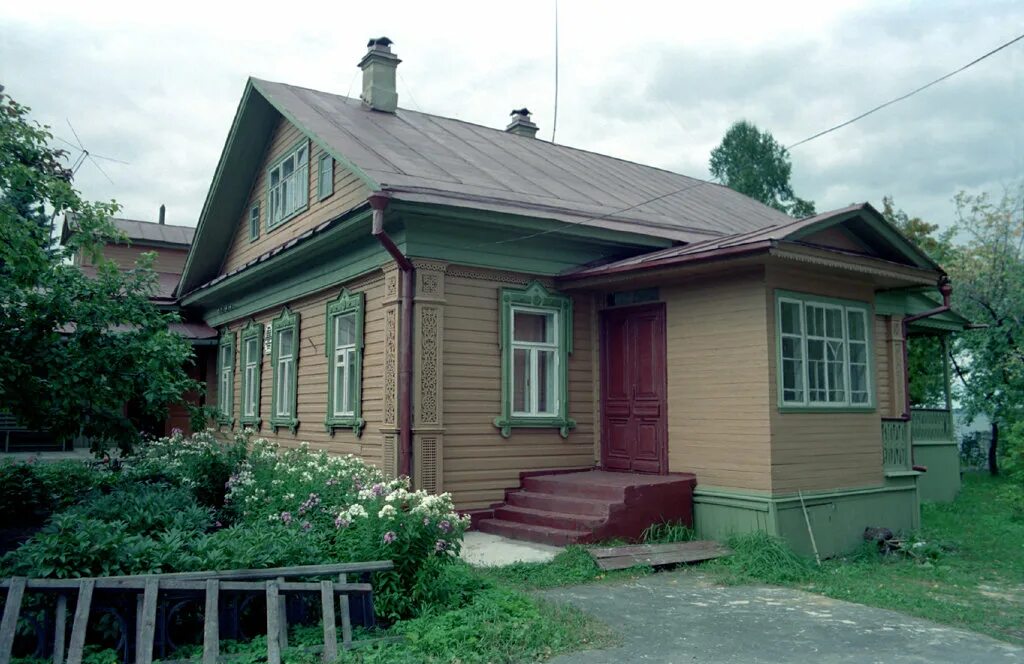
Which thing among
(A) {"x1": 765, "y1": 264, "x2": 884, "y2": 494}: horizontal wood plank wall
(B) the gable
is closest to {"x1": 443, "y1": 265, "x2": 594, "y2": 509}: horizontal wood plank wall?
(A) {"x1": 765, "y1": 264, "x2": 884, "y2": 494}: horizontal wood plank wall

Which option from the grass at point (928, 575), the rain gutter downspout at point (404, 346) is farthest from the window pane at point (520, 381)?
the grass at point (928, 575)

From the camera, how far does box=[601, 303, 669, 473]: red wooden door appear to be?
10383 mm

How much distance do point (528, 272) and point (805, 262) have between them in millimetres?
3476

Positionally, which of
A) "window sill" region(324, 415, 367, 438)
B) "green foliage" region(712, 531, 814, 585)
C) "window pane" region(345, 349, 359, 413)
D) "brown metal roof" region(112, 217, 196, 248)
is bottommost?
"green foliage" region(712, 531, 814, 585)

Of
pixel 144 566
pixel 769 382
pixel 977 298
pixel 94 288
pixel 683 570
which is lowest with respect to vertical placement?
pixel 683 570

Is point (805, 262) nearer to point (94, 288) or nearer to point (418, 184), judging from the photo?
point (418, 184)

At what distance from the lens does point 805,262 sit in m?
8.82

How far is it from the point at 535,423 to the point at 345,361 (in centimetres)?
289

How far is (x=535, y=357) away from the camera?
10969 millimetres

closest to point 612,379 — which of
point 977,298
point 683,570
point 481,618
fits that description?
point 683,570

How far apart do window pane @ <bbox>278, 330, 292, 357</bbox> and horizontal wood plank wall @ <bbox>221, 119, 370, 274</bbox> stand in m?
1.50

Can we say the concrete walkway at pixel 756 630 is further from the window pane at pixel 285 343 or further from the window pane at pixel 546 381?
the window pane at pixel 285 343

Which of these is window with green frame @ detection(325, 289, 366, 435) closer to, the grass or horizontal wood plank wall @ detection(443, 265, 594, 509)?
horizontal wood plank wall @ detection(443, 265, 594, 509)

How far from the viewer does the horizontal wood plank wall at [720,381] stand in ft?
30.1
